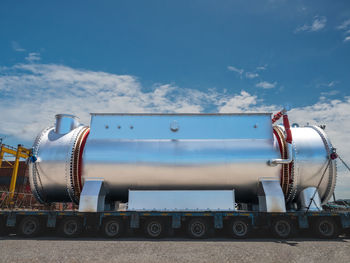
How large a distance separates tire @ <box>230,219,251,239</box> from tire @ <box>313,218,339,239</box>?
9.85 feet

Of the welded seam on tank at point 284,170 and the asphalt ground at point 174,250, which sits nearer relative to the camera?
the asphalt ground at point 174,250

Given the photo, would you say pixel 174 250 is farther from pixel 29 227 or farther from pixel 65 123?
pixel 65 123

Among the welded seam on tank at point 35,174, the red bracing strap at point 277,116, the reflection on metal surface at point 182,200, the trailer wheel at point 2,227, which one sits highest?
the red bracing strap at point 277,116

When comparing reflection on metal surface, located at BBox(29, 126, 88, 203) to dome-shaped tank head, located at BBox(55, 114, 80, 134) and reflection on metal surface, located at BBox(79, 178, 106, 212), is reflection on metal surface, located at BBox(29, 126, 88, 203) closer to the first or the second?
dome-shaped tank head, located at BBox(55, 114, 80, 134)

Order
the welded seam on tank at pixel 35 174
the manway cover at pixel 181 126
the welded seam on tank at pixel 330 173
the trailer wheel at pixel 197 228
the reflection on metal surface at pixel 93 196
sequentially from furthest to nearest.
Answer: the welded seam on tank at pixel 35 174, the manway cover at pixel 181 126, the welded seam on tank at pixel 330 173, the reflection on metal surface at pixel 93 196, the trailer wheel at pixel 197 228

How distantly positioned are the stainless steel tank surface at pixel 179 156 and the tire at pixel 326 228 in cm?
137

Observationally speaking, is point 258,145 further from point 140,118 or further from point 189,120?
point 140,118

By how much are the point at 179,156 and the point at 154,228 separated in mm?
3307

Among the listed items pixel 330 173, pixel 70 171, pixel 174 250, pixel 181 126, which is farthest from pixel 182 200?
pixel 330 173

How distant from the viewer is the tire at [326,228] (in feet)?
34.2

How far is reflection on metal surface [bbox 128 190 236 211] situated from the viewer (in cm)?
Answer: 1066

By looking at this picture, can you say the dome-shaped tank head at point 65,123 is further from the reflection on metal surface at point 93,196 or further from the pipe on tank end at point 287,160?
the pipe on tank end at point 287,160

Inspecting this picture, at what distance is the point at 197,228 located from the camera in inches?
411

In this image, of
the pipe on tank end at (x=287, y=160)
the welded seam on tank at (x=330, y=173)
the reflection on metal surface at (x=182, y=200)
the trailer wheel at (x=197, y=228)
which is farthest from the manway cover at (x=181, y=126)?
the trailer wheel at (x=197, y=228)
